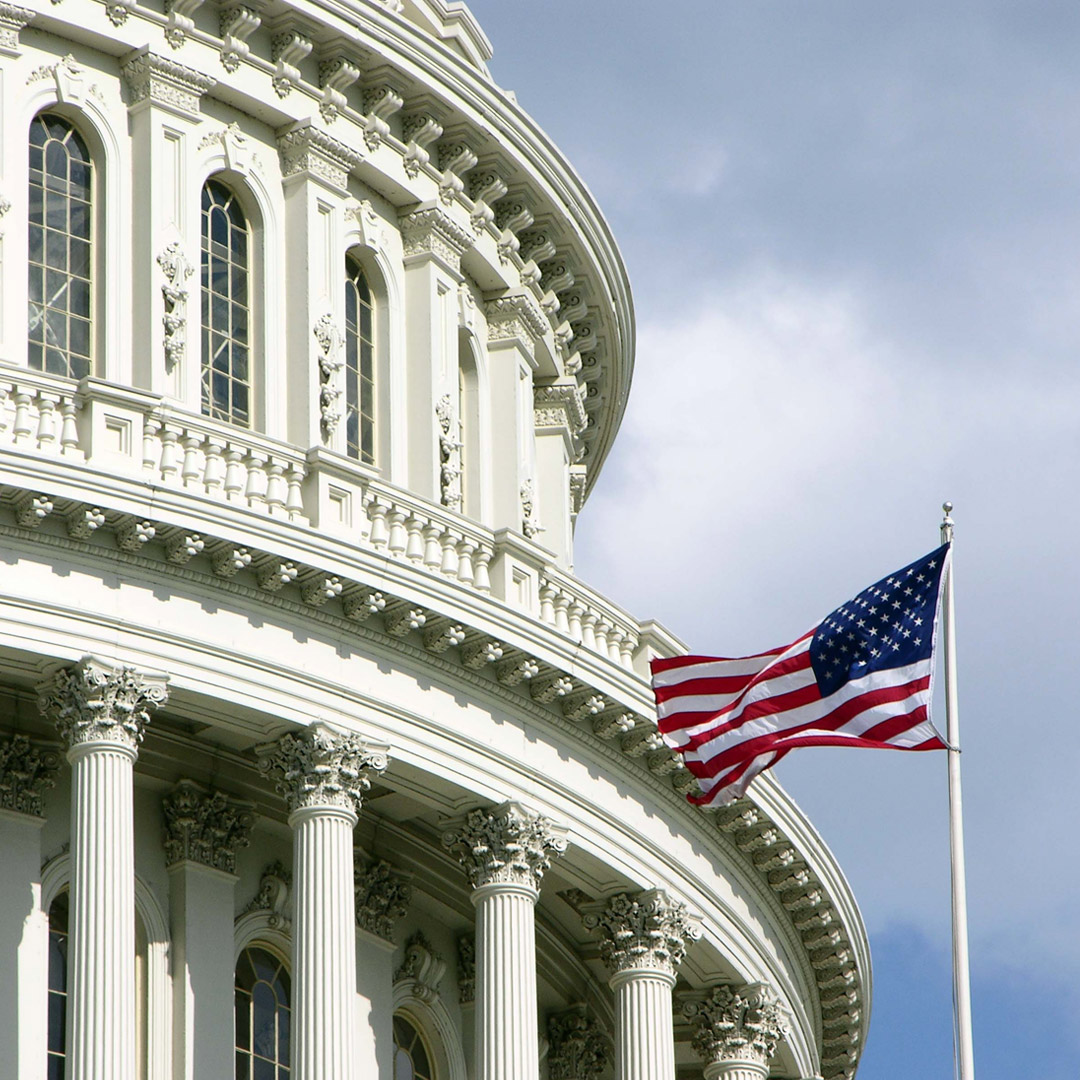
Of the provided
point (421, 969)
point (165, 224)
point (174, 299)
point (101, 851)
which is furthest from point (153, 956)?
point (165, 224)

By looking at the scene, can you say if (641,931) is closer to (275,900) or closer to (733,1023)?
(733,1023)

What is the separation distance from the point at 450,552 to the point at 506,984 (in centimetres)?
577

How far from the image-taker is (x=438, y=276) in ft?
162

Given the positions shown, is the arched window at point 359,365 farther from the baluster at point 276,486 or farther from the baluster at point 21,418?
the baluster at point 21,418

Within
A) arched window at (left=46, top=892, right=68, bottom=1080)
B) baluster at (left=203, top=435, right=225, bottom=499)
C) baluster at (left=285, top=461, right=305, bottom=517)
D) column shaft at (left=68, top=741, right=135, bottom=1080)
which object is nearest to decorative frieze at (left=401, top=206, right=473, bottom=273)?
baluster at (left=285, top=461, right=305, bottom=517)

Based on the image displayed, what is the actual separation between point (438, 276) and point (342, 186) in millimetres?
2197

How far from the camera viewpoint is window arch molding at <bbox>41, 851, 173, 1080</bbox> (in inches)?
1588

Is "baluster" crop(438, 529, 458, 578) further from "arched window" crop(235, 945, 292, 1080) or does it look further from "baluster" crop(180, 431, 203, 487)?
"arched window" crop(235, 945, 292, 1080)

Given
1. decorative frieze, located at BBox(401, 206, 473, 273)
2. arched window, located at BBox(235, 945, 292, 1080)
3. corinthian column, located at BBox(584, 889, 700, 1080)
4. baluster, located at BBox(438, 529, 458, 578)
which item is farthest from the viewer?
decorative frieze, located at BBox(401, 206, 473, 273)

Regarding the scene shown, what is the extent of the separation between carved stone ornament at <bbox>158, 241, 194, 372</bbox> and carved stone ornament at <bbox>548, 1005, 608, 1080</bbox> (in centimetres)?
1122

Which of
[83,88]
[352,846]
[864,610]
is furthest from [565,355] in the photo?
[864,610]

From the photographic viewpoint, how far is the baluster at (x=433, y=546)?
42.8 meters

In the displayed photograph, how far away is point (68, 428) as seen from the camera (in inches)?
1550

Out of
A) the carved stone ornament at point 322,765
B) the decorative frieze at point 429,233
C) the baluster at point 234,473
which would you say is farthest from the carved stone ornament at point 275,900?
the decorative frieze at point 429,233
